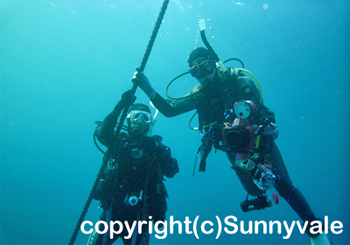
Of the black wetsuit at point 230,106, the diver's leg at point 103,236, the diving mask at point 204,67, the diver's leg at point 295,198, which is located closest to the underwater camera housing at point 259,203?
the black wetsuit at point 230,106

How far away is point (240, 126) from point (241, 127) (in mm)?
19

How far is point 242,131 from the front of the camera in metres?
1.98

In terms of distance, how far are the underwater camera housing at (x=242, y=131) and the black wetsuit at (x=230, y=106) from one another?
0.39m

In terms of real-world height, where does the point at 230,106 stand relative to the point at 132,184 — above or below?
above

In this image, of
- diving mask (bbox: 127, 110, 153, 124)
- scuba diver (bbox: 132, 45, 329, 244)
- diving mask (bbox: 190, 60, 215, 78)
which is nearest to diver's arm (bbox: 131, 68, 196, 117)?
A: scuba diver (bbox: 132, 45, 329, 244)

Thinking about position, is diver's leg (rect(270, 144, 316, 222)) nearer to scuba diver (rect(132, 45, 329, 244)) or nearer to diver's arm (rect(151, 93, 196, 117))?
scuba diver (rect(132, 45, 329, 244))

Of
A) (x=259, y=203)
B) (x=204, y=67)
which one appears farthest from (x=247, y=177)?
(x=204, y=67)

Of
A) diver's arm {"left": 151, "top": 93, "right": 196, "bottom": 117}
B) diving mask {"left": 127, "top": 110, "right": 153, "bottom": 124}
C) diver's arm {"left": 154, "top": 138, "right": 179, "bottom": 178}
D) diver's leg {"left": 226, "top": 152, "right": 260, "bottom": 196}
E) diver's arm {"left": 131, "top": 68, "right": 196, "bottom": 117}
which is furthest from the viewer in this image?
diving mask {"left": 127, "top": 110, "right": 153, "bottom": 124}

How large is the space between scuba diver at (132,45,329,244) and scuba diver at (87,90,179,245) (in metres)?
0.91

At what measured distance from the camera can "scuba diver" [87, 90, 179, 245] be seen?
128 inches

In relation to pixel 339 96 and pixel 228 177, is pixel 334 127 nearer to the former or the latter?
pixel 339 96

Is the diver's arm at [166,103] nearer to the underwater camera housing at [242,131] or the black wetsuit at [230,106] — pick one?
the black wetsuit at [230,106]

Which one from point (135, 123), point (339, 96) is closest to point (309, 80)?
point (339, 96)

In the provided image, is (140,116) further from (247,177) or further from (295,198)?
(295,198)
